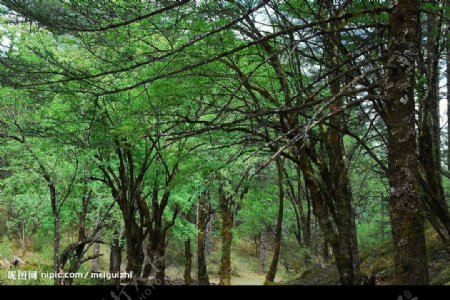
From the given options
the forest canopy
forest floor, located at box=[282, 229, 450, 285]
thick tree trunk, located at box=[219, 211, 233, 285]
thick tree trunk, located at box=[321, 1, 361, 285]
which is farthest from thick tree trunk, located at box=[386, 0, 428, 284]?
thick tree trunk, located at box=[219, 211, 233, 285]

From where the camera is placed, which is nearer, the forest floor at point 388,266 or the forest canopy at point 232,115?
the forest canopy at point 232,115

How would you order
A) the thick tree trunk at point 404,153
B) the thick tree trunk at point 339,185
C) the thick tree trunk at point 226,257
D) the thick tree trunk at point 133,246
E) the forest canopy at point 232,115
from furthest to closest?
the thick tree trunk at point 226,257 < the thick tree trunk at point 133,246 < the thick tree trunk at point 339,185 < the forest canopy at point 232,115 < the thick tree trunk at point 404,153

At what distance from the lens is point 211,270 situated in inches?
1238

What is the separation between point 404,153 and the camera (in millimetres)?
2783

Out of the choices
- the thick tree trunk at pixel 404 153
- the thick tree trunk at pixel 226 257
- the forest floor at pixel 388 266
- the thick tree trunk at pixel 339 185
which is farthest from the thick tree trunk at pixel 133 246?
the thick tree trunk at pixel 404 153

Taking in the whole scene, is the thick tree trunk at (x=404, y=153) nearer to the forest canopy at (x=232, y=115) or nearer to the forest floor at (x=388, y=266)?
the forest canopy at (x=232, y=115)

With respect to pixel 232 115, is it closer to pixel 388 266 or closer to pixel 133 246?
pixel 388 266

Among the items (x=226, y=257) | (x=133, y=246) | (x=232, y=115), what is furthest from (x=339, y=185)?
(x=226, y=257)

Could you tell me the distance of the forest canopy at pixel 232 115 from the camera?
2.89m

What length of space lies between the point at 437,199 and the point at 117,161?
967cm

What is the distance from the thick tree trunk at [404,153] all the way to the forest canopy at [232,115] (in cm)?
1

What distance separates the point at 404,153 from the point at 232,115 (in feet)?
21.0
